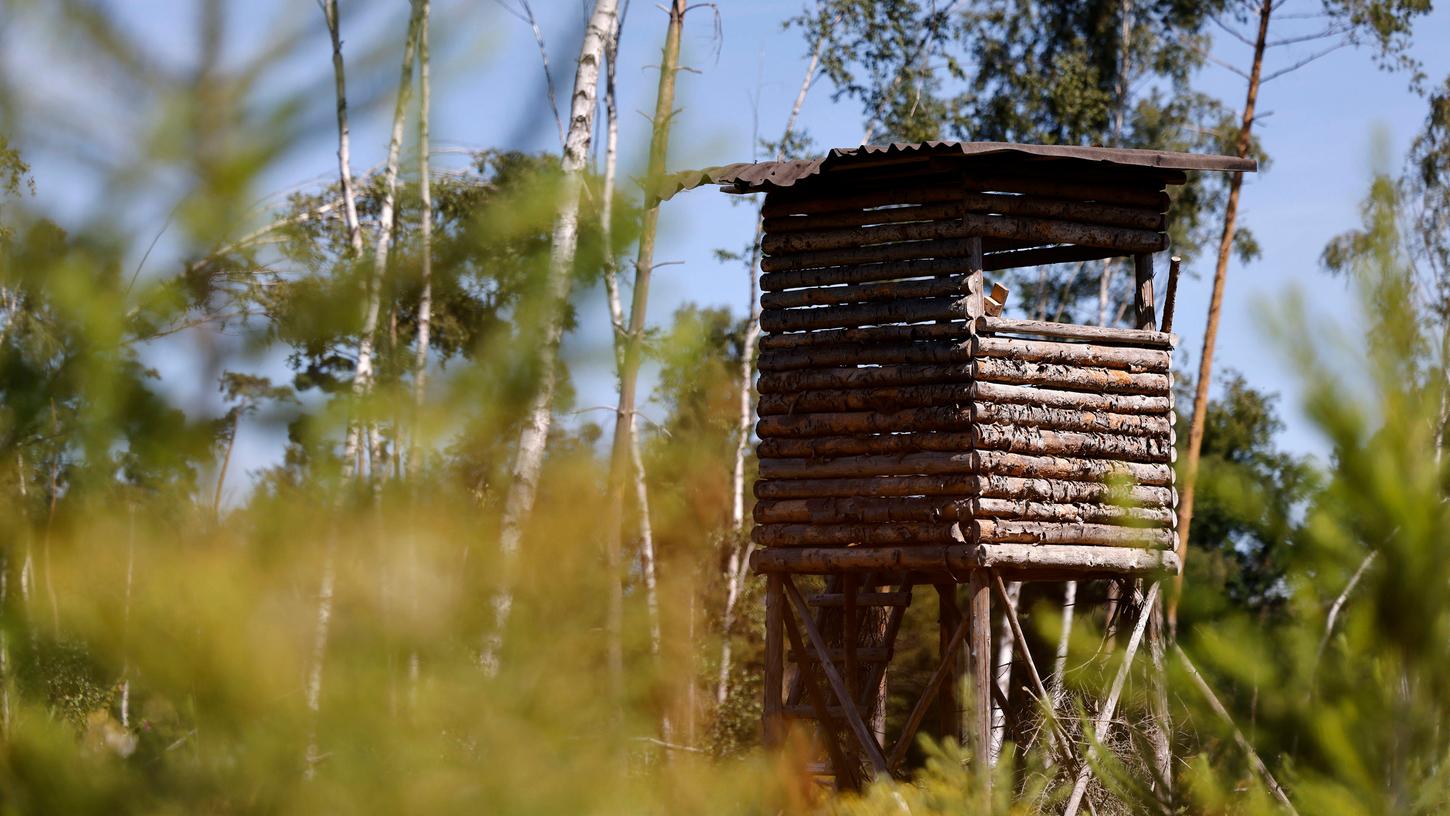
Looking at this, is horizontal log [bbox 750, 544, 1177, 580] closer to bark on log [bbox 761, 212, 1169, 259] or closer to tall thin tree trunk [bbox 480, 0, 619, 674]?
bark on log [bbox 761, 212, 1169, 259]

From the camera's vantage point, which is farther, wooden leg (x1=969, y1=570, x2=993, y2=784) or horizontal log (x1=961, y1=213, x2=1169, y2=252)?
horizontal log (x1=961, y1=213, x2=1169, y2=252)

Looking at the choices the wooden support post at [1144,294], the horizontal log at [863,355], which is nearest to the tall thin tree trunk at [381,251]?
the horizontal log at [863,355]

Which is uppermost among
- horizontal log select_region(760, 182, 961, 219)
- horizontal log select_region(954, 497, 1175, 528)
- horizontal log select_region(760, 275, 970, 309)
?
horizontal log select_region(760, 182, 961, 219)

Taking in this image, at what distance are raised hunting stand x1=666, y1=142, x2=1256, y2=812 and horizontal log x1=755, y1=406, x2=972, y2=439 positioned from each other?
0.01 m

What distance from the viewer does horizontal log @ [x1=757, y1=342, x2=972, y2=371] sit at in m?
9.62

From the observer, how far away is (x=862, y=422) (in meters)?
9.86

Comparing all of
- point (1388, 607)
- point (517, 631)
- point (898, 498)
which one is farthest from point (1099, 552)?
point (517, 631)

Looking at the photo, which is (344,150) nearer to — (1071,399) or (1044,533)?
(1044,533)

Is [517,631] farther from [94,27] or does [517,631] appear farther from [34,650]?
[94,27]

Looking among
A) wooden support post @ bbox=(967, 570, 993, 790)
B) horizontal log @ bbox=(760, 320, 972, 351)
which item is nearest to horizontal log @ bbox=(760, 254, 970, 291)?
horizontal log @ bbox=(760, 320, 972, 351)

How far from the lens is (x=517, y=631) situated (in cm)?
134

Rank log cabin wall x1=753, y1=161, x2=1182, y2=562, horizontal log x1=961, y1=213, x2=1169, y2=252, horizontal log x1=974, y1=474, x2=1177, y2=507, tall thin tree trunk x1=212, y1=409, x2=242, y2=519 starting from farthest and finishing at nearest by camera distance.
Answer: horizontal log x1=961, y1=213, x2=1169, y2=252 → log cabin wall x1=753, y1=161, x2=1182, y2=562 → horizontal log x1=974, y1=474, x2=1177, y2=507 → tall thin tree trunk x1=212, y1=409, x2=242, y2=519

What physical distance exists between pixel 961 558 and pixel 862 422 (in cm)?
118

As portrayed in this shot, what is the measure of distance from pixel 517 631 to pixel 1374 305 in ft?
3.65
